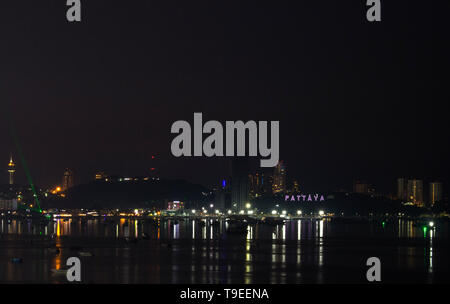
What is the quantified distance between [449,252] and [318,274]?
89.6 ft

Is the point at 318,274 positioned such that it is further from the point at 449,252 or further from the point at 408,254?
the point at 449,252

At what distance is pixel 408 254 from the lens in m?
70.7

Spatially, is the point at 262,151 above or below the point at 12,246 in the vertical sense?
above

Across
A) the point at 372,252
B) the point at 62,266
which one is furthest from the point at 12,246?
the point at 372,252

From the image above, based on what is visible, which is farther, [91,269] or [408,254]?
[408,254]
